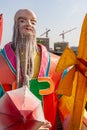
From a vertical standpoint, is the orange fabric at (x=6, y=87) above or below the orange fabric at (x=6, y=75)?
below

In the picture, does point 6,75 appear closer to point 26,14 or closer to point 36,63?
point 36,63

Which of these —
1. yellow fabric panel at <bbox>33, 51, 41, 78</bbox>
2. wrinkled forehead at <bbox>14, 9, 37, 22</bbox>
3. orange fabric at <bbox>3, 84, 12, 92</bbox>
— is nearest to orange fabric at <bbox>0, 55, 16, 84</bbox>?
orange fabric at <bbox>3, 84, 12, 92</bbox>

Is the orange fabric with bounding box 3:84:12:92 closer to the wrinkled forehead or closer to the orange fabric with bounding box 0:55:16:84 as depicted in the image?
the orange fabric with bounding box 0:55:16:84

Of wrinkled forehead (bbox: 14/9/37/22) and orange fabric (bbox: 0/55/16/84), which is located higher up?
wrinkled forehead (bbox: 14/9/37/22)

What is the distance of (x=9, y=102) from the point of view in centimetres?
259

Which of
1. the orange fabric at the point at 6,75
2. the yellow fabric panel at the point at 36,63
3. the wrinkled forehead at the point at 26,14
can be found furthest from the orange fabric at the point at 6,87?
the wrinkled forehead at the point at 26,14

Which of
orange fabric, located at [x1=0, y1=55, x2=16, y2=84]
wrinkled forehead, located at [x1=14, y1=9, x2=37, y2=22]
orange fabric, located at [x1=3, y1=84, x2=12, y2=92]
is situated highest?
wrinkled forehead, located at [x1=14, y1=9, x2=37, y2=22]

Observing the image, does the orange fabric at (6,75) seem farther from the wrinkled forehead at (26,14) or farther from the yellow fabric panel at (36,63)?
the wrinkled forehead at (26,14)

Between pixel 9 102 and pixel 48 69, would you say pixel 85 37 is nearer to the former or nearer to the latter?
pixel 48 69

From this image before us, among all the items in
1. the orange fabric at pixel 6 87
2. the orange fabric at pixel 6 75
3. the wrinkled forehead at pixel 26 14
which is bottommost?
the orange fabric at pixel 6 87

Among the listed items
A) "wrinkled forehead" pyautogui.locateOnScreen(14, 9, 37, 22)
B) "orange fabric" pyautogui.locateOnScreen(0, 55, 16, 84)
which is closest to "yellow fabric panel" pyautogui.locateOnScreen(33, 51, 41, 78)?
"orange fabric" pyautogui.locateOnScreen(0, 55, 16, 84)

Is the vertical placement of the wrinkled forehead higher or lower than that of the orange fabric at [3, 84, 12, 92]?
higher

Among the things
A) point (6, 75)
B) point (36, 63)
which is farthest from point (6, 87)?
point (36, 63)

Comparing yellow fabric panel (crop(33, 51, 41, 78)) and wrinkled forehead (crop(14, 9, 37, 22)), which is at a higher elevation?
wrinkled forehead (crop(14, 9, 37, 22))
